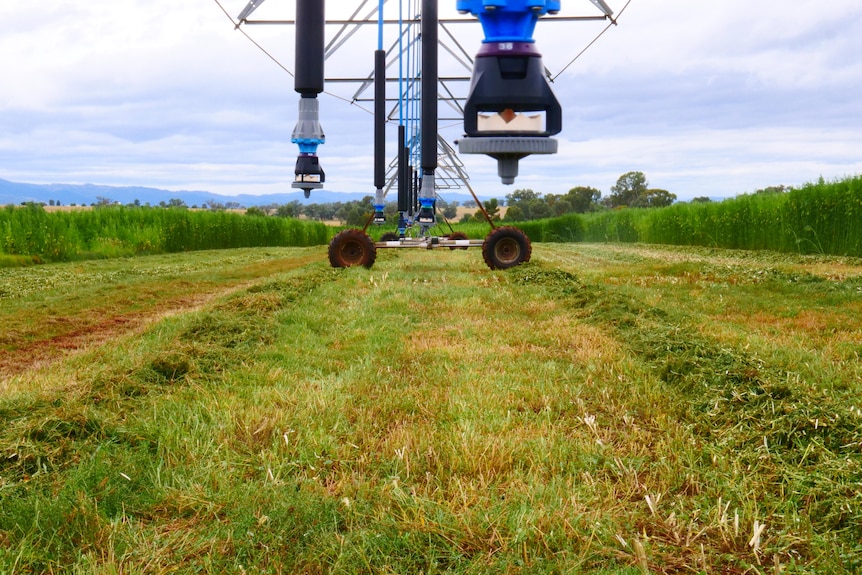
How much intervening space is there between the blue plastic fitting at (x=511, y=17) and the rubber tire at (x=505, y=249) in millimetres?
7759

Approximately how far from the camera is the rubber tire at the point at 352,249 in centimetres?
976

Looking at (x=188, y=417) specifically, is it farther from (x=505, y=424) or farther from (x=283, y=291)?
(x=283, y=291)

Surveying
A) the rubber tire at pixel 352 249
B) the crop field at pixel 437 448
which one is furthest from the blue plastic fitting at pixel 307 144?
the rubber tire at pixel 352 249

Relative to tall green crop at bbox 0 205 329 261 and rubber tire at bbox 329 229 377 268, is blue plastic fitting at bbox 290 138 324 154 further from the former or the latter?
tall green crop at bbox 0 205 329 261

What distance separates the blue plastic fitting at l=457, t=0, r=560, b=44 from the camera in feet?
6.17

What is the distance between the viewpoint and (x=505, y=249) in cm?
987

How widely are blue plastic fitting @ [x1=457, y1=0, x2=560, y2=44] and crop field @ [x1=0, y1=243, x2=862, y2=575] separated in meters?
1.28

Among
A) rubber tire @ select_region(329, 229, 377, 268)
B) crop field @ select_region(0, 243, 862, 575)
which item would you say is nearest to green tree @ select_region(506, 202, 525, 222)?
rubber tire @ select_region(329, 229, 377, 268)

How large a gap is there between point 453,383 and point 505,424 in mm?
673

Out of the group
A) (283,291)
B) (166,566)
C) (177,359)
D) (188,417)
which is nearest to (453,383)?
(188,417)

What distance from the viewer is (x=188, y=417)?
9.41 ft

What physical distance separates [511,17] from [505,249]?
7.99m

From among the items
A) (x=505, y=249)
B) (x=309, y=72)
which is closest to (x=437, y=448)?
(x=309, y=72)

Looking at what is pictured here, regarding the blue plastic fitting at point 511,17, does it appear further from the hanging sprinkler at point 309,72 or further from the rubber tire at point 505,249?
the rubber tire at point 505,249
